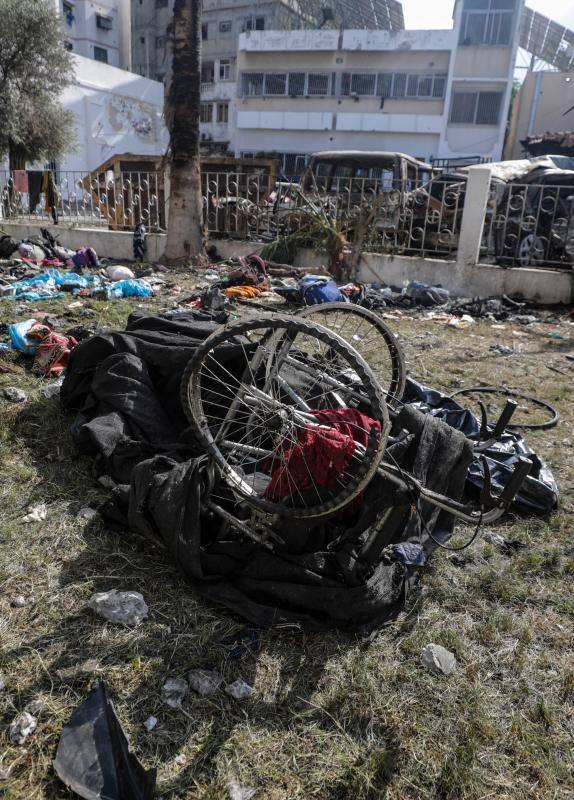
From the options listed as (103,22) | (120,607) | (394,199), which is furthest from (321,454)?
(103,22)

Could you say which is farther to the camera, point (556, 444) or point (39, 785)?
point (556, 444)

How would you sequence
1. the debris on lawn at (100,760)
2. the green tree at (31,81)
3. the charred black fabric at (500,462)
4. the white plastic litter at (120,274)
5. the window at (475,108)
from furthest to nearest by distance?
1. the window at (475,108)
2. the green tree at (31,81)
3. the white plastic litter at (120,274)
4. the charred black fabric at (500,462)
5. the debris on lawn at (100,760)

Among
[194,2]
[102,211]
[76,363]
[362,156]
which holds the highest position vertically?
[194,2]

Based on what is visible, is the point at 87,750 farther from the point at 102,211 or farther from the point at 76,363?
the point at 102,211

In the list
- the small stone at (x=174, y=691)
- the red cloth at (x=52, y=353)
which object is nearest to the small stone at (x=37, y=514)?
the small stone at (x=174, y=691)

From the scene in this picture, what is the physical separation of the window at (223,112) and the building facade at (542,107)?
14.9 m

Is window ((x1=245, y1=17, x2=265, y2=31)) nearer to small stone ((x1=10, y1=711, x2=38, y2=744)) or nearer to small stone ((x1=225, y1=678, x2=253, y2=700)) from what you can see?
small stone ((x1=225, y1=678, x2=253, y2=700))

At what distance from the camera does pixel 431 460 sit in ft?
7.14

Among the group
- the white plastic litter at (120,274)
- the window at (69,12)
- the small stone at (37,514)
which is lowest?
the small stone at (37,514)

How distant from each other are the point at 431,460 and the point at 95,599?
1.35 metres

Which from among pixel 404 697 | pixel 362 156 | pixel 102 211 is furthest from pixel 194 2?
pixel 404 697

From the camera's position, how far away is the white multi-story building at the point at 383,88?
25781mm

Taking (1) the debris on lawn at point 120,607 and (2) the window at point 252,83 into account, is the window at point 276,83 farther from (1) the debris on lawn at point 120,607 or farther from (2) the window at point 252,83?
(1) the debris on lawn at point 120,607

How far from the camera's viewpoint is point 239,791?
1.43 metres
